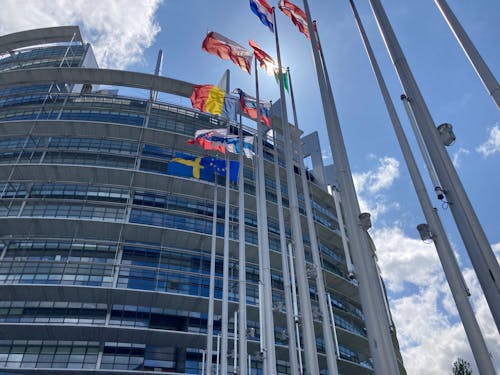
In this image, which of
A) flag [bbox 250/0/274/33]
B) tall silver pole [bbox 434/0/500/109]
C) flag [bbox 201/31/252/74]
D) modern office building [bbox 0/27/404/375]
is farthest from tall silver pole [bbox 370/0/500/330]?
modern office building [bbox 0/27/404/375]

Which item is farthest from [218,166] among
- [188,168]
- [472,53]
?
[472,53]

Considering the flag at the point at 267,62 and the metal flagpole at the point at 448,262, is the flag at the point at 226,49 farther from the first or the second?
the metal flagpole at the point at 448,262

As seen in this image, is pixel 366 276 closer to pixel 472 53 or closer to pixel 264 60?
pixel 472 53

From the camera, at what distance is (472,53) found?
25.8 ft

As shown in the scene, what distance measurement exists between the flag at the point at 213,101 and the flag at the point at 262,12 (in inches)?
230

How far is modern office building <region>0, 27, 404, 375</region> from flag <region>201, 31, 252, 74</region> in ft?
25.8

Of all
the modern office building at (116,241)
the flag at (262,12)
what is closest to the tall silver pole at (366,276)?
the flag at (262,12)

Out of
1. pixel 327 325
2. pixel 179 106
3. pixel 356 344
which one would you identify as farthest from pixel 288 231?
pixel 327 325

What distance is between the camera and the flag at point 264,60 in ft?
61.0

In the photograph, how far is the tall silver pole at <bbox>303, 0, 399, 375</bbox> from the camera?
7105 mm

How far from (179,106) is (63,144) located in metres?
12.5

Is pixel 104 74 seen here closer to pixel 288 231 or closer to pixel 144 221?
pixel 144 221

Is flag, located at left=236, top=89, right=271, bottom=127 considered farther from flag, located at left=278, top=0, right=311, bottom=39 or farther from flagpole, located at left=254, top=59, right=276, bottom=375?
flag, located at left=278, top=0, right=311, bottom=39

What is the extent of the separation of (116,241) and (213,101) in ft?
52.1
